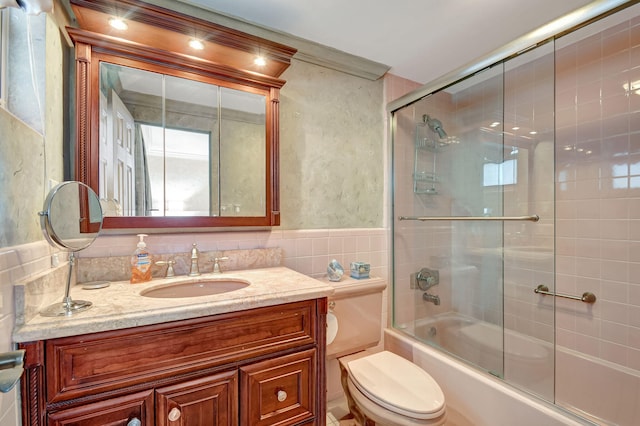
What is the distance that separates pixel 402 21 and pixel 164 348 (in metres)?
1.82

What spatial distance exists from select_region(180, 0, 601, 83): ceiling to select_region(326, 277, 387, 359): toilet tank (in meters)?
1.41

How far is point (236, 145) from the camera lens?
4.84 ft

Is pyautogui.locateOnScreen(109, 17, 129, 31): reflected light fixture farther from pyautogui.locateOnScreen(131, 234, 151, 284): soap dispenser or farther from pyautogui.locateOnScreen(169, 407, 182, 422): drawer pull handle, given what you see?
pyautogui.locateOnScreen(169, 407, 182, 422): drawer pull handle

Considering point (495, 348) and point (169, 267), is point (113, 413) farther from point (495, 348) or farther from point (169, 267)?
point (495, 348)

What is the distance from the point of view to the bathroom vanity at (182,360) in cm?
75

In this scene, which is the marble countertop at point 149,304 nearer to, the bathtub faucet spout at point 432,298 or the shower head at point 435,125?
the bathtub faucet spout at point 432,298

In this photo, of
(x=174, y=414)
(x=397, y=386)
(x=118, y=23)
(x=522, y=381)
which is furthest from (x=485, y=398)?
(x=118, y=23)

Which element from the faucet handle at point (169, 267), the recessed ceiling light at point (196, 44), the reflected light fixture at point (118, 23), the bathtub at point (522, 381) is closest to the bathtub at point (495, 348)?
the bathtub at point (522, 381)

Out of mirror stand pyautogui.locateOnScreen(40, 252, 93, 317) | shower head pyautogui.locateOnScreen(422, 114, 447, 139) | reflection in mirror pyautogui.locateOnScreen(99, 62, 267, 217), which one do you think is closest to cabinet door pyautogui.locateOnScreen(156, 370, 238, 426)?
mirror stand pyautogui.locateOnScreen(40, 252, 93, 317)

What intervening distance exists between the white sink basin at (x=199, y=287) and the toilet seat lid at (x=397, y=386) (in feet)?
2.44

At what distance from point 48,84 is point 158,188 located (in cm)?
50

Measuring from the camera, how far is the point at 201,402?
0.91 metres

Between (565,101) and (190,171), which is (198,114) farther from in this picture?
(565,101)

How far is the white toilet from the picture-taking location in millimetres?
1188
